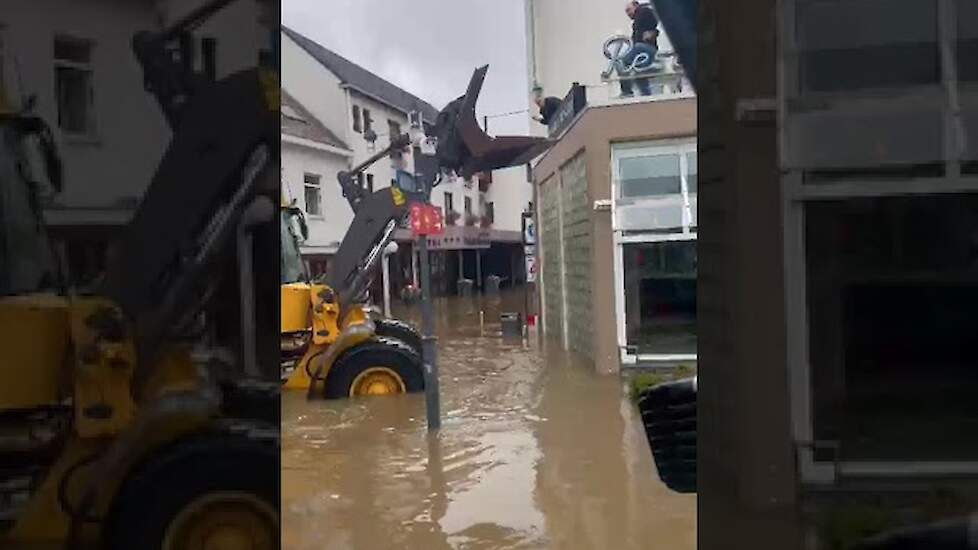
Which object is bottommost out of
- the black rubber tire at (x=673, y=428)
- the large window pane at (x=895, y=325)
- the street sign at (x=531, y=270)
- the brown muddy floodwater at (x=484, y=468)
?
the brown muddy floodwater at (x=484, y=468)

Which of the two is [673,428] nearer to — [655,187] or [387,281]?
[655,187]

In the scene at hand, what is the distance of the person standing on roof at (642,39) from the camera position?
1.34m

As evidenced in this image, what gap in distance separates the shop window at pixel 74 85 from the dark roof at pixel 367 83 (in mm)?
588

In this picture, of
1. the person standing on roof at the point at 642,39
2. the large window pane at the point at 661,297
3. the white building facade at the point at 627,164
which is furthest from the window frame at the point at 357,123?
the person standing on roof at the point at 642,39

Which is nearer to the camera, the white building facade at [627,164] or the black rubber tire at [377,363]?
the white building facade at [627,164]

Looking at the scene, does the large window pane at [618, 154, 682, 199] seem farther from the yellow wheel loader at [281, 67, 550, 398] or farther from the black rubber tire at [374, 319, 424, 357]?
the black rubber tire at [374, 319, 424, 357]

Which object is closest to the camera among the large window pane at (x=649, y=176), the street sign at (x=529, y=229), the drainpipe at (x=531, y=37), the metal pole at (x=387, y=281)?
the large window pane at (x=649, y=176)

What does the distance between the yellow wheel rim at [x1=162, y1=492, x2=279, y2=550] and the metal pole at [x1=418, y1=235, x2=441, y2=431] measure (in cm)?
231

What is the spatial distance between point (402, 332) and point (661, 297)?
2.61m

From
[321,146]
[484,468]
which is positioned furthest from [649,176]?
[484,468]

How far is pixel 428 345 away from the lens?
3609 millimetres

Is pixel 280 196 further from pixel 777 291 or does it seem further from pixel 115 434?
pixel 777 291

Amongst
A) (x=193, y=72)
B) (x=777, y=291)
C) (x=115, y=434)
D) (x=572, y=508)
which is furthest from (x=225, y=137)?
(x=572, y=508)

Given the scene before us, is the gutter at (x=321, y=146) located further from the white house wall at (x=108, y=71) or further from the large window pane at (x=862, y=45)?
the large window pane at (x=862, y=45)
